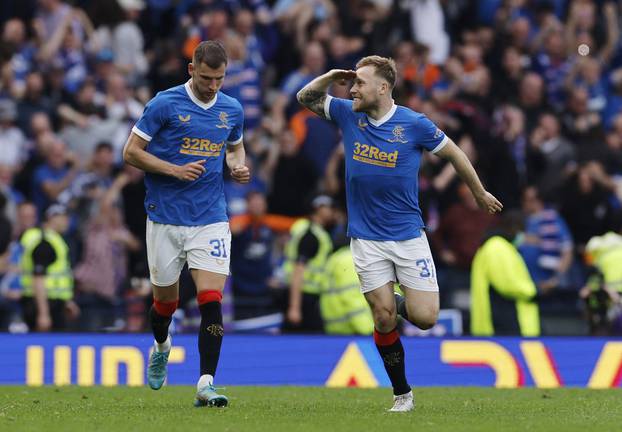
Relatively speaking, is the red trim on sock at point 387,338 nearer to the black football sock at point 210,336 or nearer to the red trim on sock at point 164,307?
the black football sock at point 210,336

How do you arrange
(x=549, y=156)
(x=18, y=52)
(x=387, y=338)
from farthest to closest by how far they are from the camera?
(x=549, y=156) → (x=18, y=52) → (x=387, y=338)

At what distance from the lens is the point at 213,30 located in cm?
1997

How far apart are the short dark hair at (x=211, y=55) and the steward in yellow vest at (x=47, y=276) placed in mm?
6908

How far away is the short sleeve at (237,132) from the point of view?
1120cm

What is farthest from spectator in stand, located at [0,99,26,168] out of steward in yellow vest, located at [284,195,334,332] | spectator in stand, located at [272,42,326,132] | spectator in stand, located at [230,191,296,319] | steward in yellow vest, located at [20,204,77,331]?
steward in yellow vest, located at [284,195,334,332]

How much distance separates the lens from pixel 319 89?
10984 millimetres

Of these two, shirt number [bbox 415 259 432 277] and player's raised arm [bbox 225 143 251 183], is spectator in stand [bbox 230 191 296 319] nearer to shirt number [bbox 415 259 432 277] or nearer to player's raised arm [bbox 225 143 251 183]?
player's raised arm [bbox 225 143 251 183]

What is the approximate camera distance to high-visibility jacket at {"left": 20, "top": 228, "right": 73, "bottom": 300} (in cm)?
1705

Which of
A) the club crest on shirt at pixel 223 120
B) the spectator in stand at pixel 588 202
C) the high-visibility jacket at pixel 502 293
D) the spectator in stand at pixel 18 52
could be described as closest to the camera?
the club crest on shirt at pixel 223 120

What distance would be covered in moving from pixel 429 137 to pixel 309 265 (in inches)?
283

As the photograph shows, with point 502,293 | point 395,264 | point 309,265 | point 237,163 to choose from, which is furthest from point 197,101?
point 309,265

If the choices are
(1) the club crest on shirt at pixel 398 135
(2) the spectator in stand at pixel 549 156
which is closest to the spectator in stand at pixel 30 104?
(2) the spectator in stand at pixel 549 156

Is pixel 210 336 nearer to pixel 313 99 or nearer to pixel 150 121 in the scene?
pixel 150 121

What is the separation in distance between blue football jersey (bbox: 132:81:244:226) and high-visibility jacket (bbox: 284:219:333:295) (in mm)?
6532
